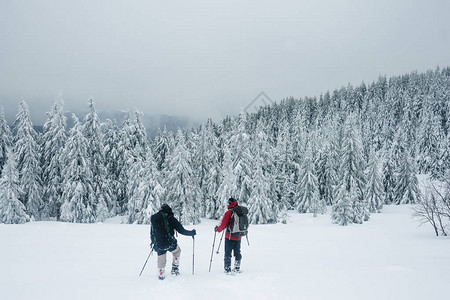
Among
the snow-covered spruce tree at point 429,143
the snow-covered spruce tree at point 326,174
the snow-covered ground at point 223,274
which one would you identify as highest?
the snow-covered spruce tree at point 429,143

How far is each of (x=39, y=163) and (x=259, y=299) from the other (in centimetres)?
3167

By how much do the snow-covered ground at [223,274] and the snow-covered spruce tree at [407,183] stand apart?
3580 centimetres

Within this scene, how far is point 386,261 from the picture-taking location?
10.5m

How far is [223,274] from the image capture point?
27.2ft

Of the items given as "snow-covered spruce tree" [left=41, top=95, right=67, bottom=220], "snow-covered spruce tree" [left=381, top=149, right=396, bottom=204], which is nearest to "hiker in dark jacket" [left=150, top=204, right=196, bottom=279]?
"snow-covered spruce tree" [left=41, top=95, right=67, bottom=220]

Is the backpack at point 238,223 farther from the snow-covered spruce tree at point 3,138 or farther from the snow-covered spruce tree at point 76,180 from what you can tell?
the snow-covered spruce tree at point 3,138

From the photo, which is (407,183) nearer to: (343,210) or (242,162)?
(343,210)

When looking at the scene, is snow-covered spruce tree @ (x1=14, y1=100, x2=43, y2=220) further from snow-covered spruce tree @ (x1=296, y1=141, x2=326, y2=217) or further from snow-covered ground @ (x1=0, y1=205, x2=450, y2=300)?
snow-covered spruce tree @ (x1=296, y1=141, x2=326, y2=217)

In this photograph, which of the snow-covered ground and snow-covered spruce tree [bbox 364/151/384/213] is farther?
snow-covered spruce tree [bbox 364/151/384/213]

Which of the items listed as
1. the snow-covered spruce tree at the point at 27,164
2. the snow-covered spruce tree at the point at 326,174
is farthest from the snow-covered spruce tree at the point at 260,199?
the snow-covered spruce tree at the point at 27,164

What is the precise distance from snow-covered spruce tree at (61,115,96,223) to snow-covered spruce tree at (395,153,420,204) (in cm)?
4848

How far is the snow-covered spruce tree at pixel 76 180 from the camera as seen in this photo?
26234 millimetres

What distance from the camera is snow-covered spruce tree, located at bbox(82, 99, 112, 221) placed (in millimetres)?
29250

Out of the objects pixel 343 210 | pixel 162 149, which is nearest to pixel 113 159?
pixel 162 149
